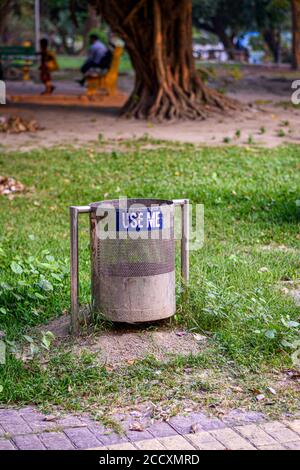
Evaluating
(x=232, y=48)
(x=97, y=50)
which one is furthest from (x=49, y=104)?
(x=232, y=48)

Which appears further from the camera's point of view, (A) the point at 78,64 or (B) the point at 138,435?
(A) the point at 78,64

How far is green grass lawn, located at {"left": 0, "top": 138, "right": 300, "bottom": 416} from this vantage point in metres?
5.21

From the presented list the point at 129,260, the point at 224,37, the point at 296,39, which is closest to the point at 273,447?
the point at 129,260

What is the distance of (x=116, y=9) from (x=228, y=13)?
107 ft

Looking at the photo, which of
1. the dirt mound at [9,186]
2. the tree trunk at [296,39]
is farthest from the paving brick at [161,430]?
the tree trunk at [296,39]

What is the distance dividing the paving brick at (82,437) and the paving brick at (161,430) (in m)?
0.30

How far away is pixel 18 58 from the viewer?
34.6 m

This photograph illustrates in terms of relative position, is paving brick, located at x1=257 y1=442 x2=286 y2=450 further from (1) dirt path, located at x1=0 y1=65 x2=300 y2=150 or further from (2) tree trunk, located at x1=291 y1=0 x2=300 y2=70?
(2) tree trunk, located at x1=291 y1=0 x2=300 y2=70

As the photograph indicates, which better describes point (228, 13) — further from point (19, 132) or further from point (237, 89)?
point (19, 132)

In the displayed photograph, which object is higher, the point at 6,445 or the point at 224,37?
the point at 224,37

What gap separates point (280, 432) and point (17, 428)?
1.35 m

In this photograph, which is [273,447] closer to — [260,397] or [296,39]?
[260,397]

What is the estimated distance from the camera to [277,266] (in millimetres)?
7668

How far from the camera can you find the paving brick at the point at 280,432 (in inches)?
173
